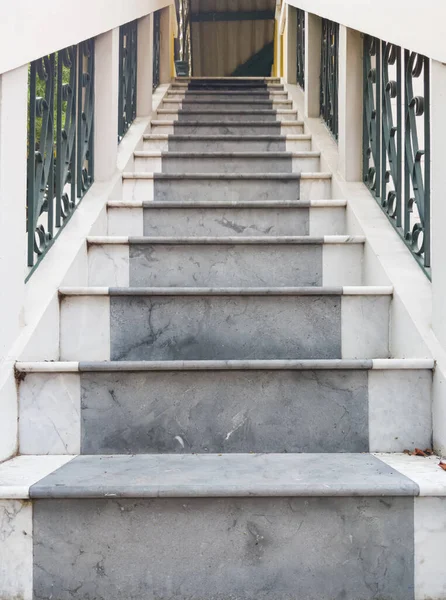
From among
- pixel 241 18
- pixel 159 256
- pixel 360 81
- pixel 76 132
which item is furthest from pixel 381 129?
pixel 241 18

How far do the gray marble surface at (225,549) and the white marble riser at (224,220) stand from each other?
1187 mm

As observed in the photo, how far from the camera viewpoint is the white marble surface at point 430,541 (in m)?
1.10

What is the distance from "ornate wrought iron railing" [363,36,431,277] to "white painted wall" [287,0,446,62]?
12 cm

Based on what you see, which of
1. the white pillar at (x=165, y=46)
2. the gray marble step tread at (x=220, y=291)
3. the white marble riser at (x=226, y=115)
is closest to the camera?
the gray marble step tread at (x=220, y=291)

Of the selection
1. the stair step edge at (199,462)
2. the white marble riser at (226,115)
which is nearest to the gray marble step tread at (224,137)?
the white marble riser at (226,115)

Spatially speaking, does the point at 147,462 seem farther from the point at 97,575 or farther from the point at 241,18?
the point at 241,18

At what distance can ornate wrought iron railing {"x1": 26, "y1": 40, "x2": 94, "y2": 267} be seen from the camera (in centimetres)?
165

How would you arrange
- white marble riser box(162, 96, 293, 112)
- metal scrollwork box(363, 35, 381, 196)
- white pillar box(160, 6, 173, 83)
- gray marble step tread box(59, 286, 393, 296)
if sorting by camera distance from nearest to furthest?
1. gray marble step tread box(59, 286, 393, 296)
2. metal scrollwork box(363, 35, 381, 196)
3. white marble riser box(162, 96, 293, 112)
4. white pillar box(160, 6, 173, 83)

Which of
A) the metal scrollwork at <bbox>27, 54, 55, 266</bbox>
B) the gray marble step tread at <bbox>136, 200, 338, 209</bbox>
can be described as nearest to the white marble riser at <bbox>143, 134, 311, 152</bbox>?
the gray marble step tread at <bbox>136, 200, 338, 209</bbox>

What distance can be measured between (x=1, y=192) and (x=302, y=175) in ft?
4.45

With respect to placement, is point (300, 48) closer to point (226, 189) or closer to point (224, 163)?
point (224, 163)

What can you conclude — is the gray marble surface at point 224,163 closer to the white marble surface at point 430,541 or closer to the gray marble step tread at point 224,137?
the gray marble step tread at point 224,137

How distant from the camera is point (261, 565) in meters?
1.10

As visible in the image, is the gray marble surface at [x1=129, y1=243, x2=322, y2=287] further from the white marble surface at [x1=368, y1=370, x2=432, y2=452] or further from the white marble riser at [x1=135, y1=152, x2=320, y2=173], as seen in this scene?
the white marble riser at [x1=135, y1=152, x2=320, y2=173]
